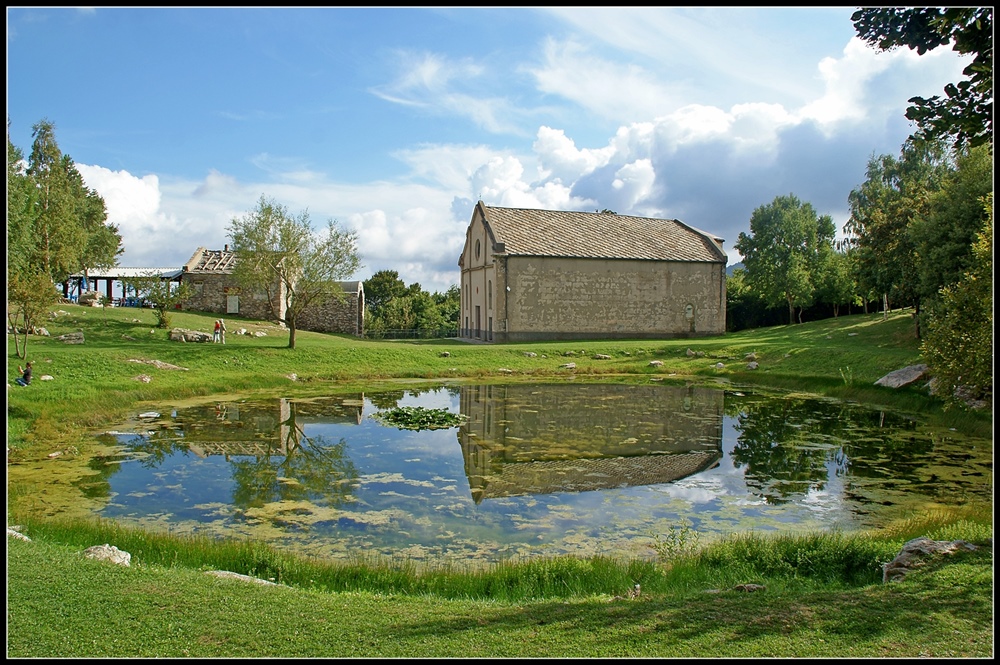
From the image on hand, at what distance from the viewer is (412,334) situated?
60.9 m

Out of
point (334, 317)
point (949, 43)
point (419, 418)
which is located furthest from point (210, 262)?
point (949, 43)

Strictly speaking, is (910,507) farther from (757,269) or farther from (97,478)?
(757,269)

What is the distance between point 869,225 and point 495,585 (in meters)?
33.0

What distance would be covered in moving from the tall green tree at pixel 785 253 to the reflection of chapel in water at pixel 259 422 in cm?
4161

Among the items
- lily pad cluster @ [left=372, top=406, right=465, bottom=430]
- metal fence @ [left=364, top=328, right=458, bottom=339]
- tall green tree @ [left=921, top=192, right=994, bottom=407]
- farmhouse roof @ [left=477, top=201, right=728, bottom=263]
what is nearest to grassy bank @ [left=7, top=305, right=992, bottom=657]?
tall green tree @ [left=921, top=192, right=994, bottom=407]

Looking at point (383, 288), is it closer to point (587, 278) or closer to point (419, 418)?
point (587, 278)

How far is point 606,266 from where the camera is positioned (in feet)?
149

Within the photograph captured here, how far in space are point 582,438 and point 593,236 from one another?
1304 inches

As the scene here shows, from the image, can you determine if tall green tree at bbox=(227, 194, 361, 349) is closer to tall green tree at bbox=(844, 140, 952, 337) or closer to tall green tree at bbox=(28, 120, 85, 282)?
tall green tree at bbox=(28, 120, 85, 282)

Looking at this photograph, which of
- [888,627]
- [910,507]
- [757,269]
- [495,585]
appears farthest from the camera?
[757,269]

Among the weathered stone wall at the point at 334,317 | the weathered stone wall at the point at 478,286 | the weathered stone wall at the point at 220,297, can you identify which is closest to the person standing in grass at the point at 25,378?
the weathered stone wall at the point at 478,286

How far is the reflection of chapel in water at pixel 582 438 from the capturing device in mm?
12438

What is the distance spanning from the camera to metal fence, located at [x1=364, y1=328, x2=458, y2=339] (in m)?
58.1

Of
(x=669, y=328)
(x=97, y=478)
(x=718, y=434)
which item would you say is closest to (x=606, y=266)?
(x=669, y=328)
